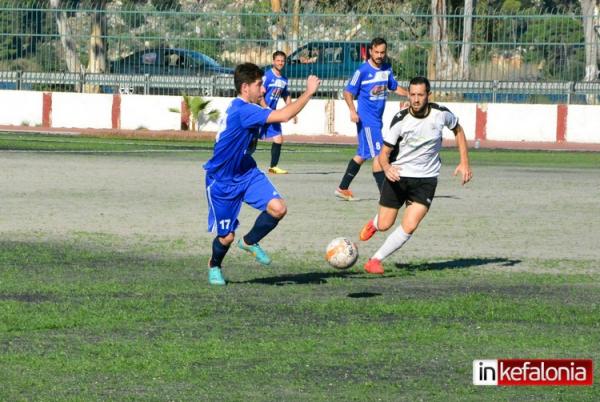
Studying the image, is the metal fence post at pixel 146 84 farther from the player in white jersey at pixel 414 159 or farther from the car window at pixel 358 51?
the player in white jersey at pixel 414 159

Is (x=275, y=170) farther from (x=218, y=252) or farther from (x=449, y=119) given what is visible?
(x=218, y=252)

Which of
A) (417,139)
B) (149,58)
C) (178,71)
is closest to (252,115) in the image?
(417,139)

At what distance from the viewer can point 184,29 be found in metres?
37.1

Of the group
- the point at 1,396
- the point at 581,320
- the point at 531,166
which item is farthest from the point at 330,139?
the point at 1,396

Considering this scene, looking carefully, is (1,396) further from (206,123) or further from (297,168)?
(206,123)

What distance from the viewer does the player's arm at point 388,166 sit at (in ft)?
38.9

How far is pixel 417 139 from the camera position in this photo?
1196cm

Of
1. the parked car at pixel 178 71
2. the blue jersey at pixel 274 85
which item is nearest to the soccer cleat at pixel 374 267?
→ the blue jersey at pixel 274 85

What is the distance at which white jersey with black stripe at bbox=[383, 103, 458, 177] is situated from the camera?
12.0 metres

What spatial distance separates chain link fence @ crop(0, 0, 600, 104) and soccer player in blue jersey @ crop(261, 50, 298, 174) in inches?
482

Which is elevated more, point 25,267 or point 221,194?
point 221,194

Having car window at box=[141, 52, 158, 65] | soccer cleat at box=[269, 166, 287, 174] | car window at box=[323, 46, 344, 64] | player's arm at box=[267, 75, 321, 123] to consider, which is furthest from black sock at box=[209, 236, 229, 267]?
car window at box=[141, 52, 158, 65]

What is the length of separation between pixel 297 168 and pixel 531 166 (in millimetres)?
4717

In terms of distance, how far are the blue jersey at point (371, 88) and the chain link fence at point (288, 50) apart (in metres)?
16.5
